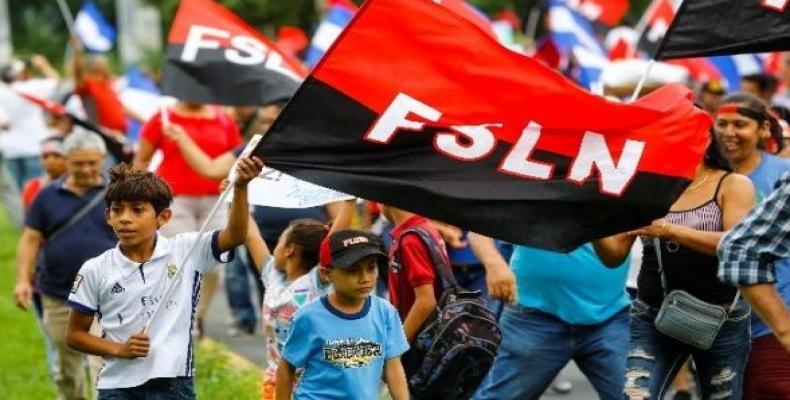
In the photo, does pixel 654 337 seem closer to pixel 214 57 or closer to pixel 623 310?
pixel 623 310

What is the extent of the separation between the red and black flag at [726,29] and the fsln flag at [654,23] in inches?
379

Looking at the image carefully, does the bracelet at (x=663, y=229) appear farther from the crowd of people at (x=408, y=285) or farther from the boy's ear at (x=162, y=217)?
the boy's ear at (x=162, y=217)

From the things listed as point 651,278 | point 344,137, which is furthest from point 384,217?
point 344,137

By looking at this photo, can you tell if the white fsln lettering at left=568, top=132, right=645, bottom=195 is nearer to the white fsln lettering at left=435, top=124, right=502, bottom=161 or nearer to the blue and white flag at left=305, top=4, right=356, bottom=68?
the white fsln lettering at left=435, top=124, right=502, bottom=161

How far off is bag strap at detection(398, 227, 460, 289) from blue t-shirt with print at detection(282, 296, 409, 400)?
90 cm

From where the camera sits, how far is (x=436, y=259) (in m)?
7.91

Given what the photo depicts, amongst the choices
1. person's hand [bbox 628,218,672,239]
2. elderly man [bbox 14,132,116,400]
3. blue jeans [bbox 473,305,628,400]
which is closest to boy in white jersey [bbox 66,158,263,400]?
person's hand [bbox 628,218,672,239]

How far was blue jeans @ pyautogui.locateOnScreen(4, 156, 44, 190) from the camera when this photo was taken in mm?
19969

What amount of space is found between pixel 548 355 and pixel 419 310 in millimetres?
1042

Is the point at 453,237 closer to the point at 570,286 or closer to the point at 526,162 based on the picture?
the point at 570,286

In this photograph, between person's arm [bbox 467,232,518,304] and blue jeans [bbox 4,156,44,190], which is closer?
person's arm [bbox 467,232,518,304]

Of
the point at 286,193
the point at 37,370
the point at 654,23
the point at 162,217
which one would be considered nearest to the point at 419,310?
the point at 286,193

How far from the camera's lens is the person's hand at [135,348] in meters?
7.11

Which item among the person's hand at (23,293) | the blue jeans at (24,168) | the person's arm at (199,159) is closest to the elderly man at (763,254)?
the person's hand at (23,293)
